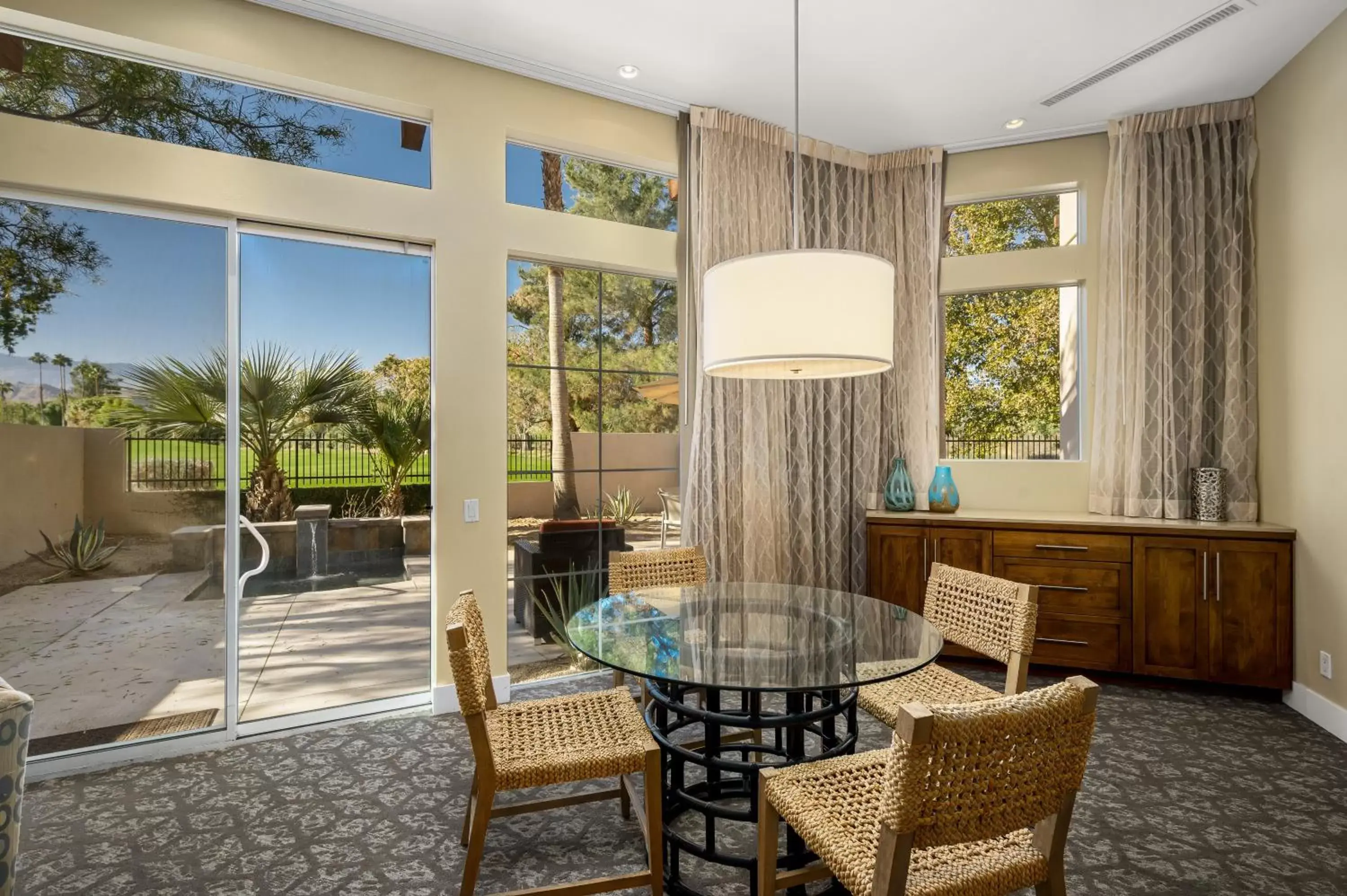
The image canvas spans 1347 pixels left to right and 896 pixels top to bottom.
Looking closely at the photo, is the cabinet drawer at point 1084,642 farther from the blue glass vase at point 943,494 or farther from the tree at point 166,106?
the tree at point 166,106

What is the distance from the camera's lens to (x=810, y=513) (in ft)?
14.4

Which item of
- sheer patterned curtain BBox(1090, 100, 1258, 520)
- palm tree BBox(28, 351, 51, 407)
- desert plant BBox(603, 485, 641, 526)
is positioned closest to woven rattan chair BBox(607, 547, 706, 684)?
desert plant BBox(603, 485, 641, 526)

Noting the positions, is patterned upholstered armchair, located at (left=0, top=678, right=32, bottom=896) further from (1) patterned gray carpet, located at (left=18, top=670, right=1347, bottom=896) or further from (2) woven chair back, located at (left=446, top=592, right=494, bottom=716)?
(1) patterned gray carpet, located at (left=18, top=670, right=1347, bottom=896)

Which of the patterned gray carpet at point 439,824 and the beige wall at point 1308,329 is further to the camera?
the beige wall at point 1308,329

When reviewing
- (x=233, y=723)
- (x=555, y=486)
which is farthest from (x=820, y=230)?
(x=233, y=723)

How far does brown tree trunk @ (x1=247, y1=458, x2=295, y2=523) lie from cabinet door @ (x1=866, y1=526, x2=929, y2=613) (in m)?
3.25

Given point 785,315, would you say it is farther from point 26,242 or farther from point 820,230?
point 26,242

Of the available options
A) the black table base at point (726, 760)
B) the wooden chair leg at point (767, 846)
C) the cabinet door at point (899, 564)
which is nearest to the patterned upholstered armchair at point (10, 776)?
the black table base at point (726, 760)

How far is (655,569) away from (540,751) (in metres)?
1.18


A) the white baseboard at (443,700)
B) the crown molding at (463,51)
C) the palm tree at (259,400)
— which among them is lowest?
the white baseboard at (443,700)

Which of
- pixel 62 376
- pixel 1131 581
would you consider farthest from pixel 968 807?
pixel 62 376

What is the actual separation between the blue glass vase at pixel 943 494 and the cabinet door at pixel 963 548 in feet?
0.81

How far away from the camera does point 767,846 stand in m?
1.65

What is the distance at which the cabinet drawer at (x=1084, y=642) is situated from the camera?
3.76 metres
